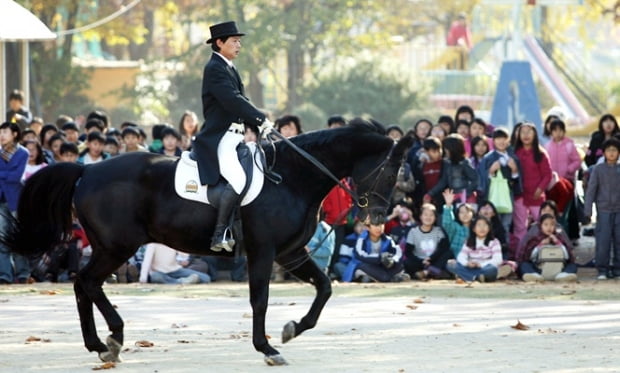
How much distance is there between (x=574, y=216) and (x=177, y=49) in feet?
103

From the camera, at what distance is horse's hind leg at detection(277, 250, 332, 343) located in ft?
31.9

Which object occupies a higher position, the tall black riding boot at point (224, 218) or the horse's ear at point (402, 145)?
the horse's ear at point (402, 145)

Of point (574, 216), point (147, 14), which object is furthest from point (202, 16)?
point (574, 216)

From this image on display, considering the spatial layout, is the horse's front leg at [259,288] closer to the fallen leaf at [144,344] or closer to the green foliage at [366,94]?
the fallen leaf at [144,344]

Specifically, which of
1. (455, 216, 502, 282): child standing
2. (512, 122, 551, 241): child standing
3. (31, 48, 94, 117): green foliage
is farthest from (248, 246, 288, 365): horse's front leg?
(31, 48, 94, 117): green foliage

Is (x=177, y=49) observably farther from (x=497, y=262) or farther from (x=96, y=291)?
(x=96, y=291)

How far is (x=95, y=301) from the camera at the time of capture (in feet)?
31.7

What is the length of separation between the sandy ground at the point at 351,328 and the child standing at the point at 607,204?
0.48 m

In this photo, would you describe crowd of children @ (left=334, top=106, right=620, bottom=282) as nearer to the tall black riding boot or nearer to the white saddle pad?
the white saddle pad

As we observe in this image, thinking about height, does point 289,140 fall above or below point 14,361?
above

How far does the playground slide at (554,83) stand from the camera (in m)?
34.9

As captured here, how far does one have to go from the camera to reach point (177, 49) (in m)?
46.7

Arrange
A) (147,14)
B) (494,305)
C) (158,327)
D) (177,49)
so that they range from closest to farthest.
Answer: (158,327)
(494,305)
(147,14)
(177,49)

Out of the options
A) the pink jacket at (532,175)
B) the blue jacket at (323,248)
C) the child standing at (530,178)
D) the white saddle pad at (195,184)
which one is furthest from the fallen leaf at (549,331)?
the pink jacket at (532,175)
